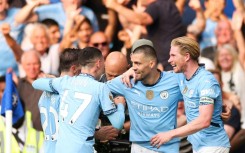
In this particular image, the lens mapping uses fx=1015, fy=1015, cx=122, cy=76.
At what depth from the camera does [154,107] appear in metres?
11.7

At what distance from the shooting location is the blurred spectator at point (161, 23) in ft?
49.1

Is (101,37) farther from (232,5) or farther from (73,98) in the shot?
(73,98)

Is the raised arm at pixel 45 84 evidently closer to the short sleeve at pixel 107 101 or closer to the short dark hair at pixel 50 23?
the short sleeve at pixel 107 101

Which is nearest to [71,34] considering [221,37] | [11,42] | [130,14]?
[11,42]

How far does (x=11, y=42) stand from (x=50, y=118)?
4145mm

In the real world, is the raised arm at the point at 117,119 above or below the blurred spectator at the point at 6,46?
below

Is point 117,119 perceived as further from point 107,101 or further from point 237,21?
point 237,21

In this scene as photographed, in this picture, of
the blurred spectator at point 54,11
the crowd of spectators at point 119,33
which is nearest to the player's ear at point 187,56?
the crowd of spectators at point 119,33

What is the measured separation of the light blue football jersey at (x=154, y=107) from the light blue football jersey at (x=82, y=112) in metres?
0.70

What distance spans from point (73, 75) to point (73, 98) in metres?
0.52

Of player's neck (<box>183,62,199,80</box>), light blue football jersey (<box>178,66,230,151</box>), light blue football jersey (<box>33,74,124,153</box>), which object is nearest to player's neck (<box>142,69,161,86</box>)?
light blue football jersey (<box>178,66,230,151</box>)

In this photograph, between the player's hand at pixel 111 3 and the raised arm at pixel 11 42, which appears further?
the player's hand at pixel 111 3

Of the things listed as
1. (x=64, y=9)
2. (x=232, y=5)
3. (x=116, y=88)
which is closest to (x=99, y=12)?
(x=64, y=9)

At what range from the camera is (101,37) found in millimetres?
15453
